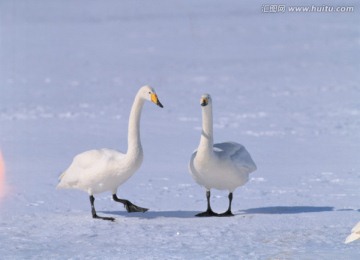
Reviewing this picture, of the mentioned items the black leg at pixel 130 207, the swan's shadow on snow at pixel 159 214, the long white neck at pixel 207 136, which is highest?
the long white neck at pixel 207 136

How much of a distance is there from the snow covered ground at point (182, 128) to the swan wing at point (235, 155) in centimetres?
42

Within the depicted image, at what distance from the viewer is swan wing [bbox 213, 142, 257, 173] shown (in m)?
7.80

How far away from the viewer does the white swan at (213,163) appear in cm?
764

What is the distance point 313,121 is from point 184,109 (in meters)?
2.31

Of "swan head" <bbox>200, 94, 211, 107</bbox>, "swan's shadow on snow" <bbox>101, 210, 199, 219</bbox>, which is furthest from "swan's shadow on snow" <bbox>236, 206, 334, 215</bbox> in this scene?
"swan head" <bbox>200, 94, 211, 107</bbox>

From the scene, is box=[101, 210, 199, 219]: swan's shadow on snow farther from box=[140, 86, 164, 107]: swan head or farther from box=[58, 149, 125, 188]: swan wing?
box=[140, 86, 164, 107]: swan head

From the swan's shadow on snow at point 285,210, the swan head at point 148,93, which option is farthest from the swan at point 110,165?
the swan's shadow on snow at point 285,210

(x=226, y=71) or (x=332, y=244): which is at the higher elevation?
(x=226, y=71)

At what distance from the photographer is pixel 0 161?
431 inches

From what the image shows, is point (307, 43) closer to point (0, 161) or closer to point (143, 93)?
point (0, 161)

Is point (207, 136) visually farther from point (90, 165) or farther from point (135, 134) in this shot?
point (90, 165)

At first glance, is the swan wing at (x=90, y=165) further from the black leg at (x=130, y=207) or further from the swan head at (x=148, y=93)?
the swan head at (x=148, y=93)

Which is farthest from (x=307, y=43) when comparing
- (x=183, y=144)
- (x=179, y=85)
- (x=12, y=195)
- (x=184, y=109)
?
(x=12, y=195)

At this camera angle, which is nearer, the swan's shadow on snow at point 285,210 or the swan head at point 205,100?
the swan head at point 205,100
